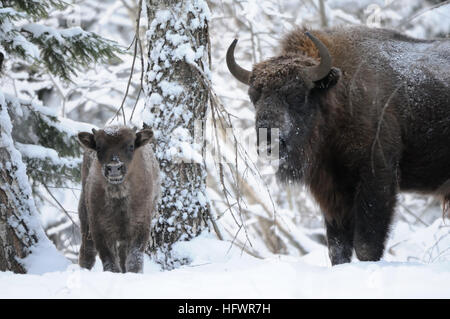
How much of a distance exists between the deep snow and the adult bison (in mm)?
1364

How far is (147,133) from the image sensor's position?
5.14 meters

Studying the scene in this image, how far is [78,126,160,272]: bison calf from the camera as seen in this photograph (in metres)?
4.94

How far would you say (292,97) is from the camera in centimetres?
517

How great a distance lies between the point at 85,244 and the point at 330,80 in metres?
2.91

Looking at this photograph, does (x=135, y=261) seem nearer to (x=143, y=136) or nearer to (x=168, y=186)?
(x=168, y=186)

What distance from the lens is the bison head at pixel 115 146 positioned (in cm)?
482

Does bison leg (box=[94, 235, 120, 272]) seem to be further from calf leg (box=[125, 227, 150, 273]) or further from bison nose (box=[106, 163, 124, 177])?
bison nose (box=[106, 163, 124, 177])

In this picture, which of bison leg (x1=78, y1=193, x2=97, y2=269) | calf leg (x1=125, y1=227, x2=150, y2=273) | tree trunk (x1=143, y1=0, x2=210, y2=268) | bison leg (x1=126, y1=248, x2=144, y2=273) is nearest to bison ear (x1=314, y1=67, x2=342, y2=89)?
tree trunk (x1=143, y1=0, x2=210, y2=268)

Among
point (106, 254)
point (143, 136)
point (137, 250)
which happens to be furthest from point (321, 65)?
point (106, 254)

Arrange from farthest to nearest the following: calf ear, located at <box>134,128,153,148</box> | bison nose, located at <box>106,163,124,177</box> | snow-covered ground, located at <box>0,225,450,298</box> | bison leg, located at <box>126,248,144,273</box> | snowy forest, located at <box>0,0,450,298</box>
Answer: calf ear, located at <box>134,128,153,148</box>
bison leg, located at <box>126,248,144,273</box>
bison nose, located at <box>106,163,124,177</box>
snowy forest, located at <box>0,0,450,298</box>
snow-covered ground, located at <box>0,225,450,298</box>

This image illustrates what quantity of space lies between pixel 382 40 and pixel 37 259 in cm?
408

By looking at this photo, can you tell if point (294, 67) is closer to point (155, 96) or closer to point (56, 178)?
point (155, 96)
